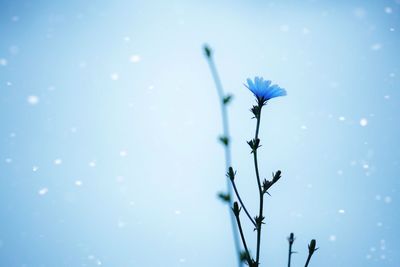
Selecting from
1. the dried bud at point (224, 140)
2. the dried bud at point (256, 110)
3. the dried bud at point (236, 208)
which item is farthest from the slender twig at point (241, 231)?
the dried bud at point (256, 110)

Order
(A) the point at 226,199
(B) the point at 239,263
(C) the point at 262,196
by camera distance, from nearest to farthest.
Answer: (B) the point at 239,263 < (C) the point at 262,196 < (A) the point at 226,199

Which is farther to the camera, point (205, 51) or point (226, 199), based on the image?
point (205, 51)

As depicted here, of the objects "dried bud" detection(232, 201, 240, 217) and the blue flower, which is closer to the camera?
"dried bud" detection(232, 201, 240, 217)

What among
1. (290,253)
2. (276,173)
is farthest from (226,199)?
(290,253)

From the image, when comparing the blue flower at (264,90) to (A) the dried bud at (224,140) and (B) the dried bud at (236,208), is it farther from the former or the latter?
(B) the dried bud at (236,208)

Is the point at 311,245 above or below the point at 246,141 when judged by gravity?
below

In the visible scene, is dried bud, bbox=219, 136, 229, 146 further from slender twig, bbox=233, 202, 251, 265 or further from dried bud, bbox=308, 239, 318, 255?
dried bud, bbox=308, 239, 318, 255

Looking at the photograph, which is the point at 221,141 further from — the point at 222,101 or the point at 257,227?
the point at 257,227

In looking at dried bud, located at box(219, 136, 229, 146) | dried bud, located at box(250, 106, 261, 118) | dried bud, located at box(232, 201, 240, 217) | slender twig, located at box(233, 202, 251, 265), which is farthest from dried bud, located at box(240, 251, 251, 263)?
dried bud, located at box(250, 106, 261, 118)

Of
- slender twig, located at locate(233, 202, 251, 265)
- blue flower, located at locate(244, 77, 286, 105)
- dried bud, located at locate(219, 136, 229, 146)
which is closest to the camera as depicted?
slender twig, located at locate(233, 202, 251, 265)

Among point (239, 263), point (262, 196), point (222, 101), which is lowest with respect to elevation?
point (239, 263)
